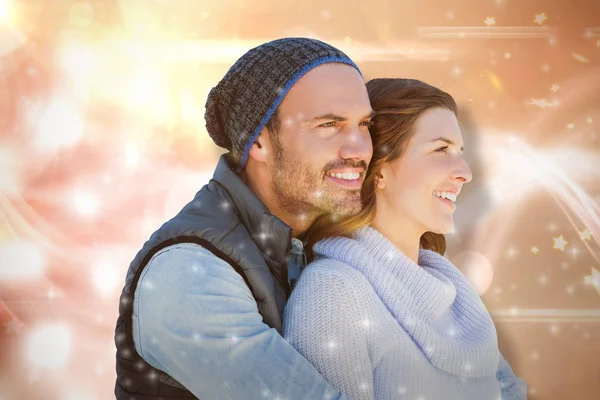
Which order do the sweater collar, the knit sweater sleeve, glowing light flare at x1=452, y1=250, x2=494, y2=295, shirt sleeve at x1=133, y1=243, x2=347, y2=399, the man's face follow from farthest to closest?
glowing light flare at x1=452, y1=250, x2=494, y2=295 → the man's face → the sweater collar → the knit sweater sleeve → shirt sleeve at x1=133, y1=243, x2=347, y2=399

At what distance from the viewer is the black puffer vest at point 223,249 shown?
153cm

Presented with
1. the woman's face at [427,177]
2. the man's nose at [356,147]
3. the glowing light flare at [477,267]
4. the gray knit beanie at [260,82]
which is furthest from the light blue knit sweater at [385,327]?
the glowing light flare at [477,267]

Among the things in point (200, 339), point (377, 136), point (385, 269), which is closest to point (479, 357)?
point (385, 269)

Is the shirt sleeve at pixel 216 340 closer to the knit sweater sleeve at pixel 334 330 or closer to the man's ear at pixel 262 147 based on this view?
the knit sweater sleeve at pixel 334 330

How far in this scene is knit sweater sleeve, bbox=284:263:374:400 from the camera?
148 cm

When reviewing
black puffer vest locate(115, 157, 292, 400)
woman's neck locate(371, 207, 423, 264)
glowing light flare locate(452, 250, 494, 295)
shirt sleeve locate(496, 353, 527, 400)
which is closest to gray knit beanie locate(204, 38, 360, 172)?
black puffer vest locate(115, 157, 292, 400)

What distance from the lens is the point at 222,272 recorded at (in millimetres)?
1464

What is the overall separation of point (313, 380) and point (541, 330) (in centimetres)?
191

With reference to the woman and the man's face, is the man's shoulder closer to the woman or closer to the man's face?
the woman

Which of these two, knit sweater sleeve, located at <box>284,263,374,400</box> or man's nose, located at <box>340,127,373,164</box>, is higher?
man's nose, located at <box>340,127,373,164</box>

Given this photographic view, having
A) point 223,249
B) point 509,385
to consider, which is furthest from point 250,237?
point 509,385

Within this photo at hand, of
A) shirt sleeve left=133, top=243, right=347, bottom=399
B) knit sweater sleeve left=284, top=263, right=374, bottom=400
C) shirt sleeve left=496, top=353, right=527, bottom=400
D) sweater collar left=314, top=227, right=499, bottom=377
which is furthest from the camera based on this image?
shirt sleeve left=496, top=353, right=527, bottom=400

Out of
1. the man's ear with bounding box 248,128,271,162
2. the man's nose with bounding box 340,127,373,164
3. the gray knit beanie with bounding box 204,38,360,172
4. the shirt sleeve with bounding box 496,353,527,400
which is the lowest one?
the shirt sleeve with bounding box 496,353,527,400

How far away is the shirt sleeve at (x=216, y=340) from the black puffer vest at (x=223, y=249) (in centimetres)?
7
